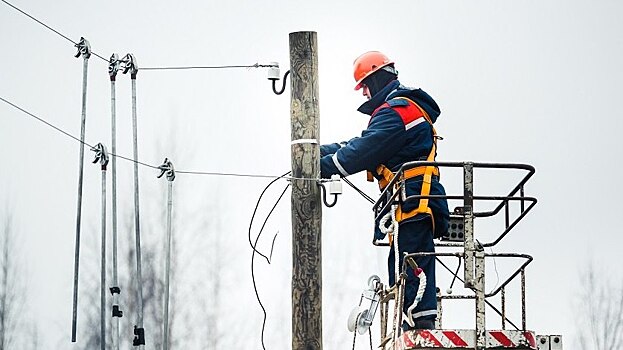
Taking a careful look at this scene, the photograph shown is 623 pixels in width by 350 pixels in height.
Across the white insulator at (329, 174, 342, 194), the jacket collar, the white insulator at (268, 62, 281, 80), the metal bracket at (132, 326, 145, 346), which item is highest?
the white insulator at (268, 62, 281, 80)

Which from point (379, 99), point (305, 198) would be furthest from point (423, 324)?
point (379, 99)

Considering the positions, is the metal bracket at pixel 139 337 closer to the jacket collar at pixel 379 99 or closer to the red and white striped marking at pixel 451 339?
the jacket collar at pixel 379 99

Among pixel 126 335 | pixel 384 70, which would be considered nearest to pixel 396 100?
pixel 384 70

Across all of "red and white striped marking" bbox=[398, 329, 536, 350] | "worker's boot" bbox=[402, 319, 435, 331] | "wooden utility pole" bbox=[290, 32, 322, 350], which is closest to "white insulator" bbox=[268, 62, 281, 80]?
"wooden utility pole" bbox=[290, 32, 322, 350]

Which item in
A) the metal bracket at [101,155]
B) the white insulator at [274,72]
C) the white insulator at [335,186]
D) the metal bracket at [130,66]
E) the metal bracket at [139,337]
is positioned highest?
the metal bracket at [130,66]

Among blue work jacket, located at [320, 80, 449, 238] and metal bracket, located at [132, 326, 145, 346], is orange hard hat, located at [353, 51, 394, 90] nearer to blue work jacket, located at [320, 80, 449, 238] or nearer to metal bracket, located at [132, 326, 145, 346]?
blue work jacket, located at [320, 80, 449, 238]

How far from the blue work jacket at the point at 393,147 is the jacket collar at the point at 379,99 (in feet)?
0.77

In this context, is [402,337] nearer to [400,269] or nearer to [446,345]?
[446,345]

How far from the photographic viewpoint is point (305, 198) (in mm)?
12086

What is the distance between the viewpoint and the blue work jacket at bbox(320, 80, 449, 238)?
12.0 m

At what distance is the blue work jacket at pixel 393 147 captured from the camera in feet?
39.4

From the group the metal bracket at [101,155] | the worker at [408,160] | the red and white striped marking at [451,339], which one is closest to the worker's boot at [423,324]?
the worker at [408,160]

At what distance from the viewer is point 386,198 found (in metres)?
11.9

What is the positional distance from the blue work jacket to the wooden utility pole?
0.76 feet
